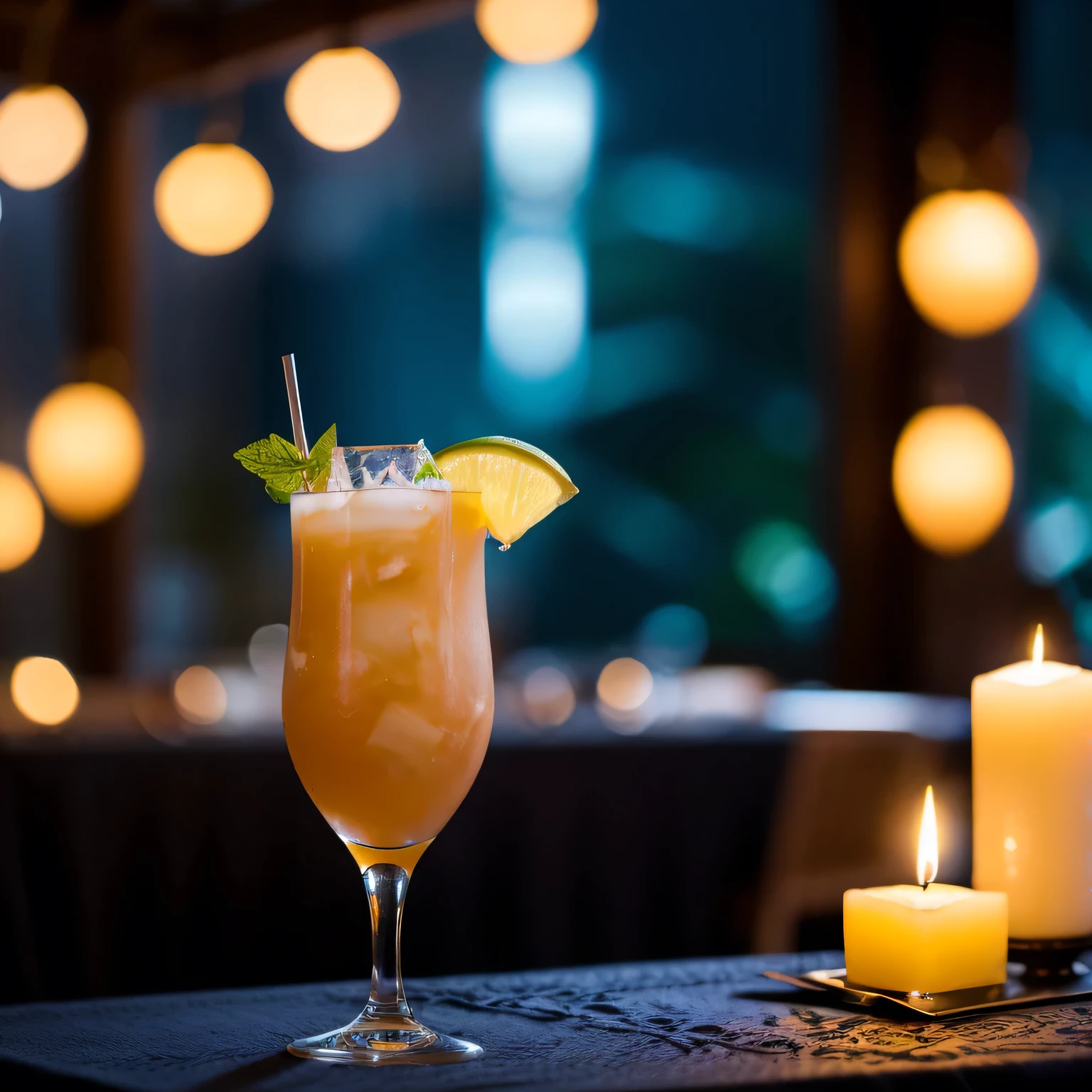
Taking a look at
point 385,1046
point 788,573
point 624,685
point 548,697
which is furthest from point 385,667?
point 788,573

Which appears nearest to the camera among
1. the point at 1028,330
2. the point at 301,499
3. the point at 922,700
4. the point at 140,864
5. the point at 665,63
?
the point at 301,499

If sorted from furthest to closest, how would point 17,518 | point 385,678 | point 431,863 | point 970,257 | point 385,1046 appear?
point 17,518 < point 970,257 < point 431,863 < point 385,678 < point 385,1046

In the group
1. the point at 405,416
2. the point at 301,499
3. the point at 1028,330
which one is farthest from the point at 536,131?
the point at 301,499

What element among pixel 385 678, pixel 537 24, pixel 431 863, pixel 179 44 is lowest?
pixel 431 863

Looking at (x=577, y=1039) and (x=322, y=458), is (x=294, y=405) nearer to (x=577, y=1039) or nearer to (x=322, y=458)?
(x=322, y=458)

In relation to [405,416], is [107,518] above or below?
below

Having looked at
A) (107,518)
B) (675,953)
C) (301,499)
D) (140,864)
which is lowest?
(675,953)

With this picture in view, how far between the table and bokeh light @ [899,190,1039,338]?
3177mm

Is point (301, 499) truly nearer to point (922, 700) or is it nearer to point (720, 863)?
point (720, 863)

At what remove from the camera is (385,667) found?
2.80 ft

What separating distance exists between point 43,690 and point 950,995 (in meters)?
4.24

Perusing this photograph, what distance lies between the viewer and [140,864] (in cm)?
215

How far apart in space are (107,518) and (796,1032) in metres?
4.94

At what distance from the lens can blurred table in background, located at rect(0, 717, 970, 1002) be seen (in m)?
2.11
